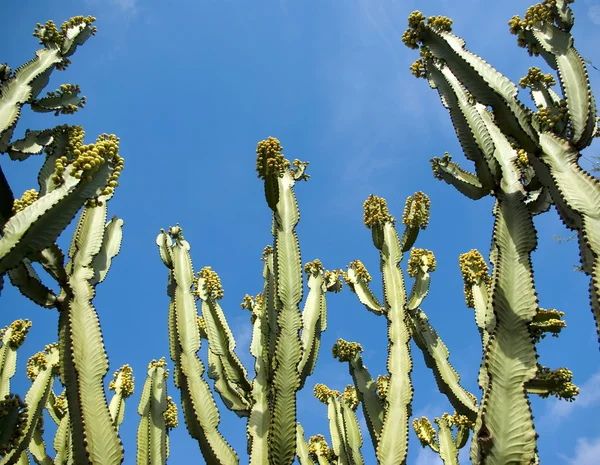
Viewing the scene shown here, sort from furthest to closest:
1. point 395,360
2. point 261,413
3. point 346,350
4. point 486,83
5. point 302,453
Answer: point 302,453
point 346,350
point 395,360
point 261,413
point 486,83

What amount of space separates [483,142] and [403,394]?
6.32 feet

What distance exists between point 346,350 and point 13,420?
3.13 metres

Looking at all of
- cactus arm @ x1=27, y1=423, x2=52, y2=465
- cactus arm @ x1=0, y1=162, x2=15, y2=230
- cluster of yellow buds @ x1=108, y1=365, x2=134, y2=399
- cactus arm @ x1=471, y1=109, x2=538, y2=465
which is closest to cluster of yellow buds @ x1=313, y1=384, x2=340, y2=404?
cluster of yellow buds @ x1=108, y1=365, x2=134, y2=399

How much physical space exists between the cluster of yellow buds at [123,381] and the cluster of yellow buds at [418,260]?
3401 mm

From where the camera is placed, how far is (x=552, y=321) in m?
4.17

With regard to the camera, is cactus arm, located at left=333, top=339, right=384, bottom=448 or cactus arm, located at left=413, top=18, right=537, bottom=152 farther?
cactus arm, located at left=333, top=339, right=384, bottom=448

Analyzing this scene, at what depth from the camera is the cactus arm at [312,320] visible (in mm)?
4002

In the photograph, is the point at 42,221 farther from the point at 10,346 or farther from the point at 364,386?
the point at 364,386

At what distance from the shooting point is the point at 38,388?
462 centimetres

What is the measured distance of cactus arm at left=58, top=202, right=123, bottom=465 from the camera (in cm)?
271

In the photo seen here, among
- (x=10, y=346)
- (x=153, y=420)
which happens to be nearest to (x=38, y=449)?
(x=10, y=346)

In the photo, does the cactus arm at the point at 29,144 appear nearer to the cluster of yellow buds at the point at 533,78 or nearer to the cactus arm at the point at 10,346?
the cactus arm at the point at 10,346

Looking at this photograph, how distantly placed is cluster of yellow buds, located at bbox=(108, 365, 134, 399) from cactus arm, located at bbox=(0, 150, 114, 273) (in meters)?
3.39

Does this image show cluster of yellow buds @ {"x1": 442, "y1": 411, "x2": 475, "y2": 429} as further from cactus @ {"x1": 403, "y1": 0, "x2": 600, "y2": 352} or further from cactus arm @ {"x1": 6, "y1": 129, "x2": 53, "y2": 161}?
cactus arm @ {"x1": 6, "y1": 129, "x2": 53, "y2": 161}
